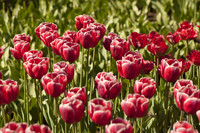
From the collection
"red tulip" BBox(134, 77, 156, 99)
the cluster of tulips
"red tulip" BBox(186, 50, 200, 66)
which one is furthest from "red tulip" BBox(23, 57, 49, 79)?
"red tulip" BBox(186, 50, 200, 66)

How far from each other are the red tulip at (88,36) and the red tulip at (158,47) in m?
0.49

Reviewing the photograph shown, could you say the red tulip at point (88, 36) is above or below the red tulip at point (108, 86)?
above

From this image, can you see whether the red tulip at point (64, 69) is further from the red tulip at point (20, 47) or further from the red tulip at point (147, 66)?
the red tulip at point (147, 66)

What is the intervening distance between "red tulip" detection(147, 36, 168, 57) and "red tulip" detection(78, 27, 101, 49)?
0.49 metres

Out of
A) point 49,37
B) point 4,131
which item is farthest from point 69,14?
point 4,131

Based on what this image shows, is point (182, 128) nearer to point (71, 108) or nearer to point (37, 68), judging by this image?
point (71, 108)

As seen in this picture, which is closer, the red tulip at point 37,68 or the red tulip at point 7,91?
the red tulip at point 7,91

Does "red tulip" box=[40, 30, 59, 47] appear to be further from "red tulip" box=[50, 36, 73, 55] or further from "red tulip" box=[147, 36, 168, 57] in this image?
"red tulip" box=[147, 36, 168, 57]

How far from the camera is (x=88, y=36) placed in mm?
2234

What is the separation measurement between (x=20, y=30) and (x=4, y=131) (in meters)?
2.83

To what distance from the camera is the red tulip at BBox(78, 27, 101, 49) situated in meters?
2.23

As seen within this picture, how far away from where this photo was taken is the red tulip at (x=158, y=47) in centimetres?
250

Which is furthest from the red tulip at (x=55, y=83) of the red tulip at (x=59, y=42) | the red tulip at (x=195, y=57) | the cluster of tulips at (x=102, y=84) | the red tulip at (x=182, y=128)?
the red tulip at (x=195, y=57)

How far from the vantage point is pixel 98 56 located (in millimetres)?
3326
